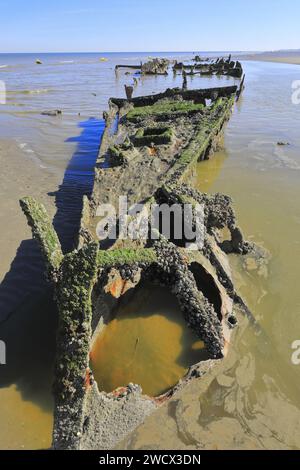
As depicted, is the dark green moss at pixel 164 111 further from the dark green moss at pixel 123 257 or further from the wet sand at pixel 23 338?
the dark green moss at pixel 123 257

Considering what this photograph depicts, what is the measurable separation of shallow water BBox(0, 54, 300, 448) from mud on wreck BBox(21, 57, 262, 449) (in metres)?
0.39

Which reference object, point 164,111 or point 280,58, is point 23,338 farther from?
point 280,58

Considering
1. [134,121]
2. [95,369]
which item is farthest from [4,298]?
[134,121]

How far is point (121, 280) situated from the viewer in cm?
551

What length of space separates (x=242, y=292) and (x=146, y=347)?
2.22 m

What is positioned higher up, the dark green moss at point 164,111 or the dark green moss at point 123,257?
the dark green moss at point 164,111

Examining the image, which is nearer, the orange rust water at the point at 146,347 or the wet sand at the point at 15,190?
the orange rust water at the point at 146,347

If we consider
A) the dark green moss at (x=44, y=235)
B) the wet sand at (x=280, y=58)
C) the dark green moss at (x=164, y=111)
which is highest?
the wet sand at (x=280, y=58)

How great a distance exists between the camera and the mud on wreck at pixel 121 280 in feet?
12.1

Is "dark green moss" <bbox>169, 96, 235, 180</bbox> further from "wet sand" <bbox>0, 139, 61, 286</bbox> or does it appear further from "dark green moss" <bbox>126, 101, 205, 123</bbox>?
"wet sand" <bbox>0, 139, 61, 286</bbox>

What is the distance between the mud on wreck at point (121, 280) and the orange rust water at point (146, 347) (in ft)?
0.84

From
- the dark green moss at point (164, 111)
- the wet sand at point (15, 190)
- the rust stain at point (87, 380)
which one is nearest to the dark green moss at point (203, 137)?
the dark green moss at point (164, 111)

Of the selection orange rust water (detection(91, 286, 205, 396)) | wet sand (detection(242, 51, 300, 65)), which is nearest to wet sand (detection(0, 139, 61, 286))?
orange rust water (detection(91, 286, 205, 396))

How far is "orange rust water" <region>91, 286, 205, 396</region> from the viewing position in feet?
16.5
